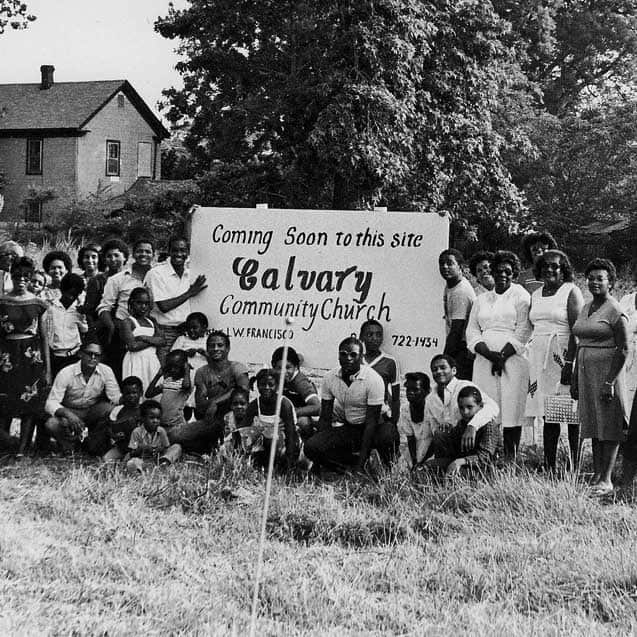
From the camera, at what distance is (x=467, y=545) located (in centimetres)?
590

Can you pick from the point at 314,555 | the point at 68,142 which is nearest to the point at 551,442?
the point at 314,555

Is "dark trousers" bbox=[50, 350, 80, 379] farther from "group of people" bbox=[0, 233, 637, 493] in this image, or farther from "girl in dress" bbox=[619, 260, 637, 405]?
"girl in dress" bbox=[619, 260, 637, 405]

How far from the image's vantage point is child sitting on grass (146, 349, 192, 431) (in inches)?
312

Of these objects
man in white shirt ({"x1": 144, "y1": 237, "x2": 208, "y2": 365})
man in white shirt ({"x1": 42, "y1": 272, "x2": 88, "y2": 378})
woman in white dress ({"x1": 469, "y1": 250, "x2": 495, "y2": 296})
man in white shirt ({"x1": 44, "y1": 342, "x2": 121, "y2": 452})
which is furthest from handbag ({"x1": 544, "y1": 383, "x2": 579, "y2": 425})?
man in white shirt ({"x1": 42, "y1": 272, "x2": 88, "y2": 378})

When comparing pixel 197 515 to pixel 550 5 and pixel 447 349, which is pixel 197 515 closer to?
pixel 447 349

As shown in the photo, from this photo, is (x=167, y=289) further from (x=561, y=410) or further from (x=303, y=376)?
(x=561, y=410)

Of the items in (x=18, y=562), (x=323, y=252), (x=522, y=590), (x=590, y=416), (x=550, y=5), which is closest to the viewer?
(x=522, y=590)

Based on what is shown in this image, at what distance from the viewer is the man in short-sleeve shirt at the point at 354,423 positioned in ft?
24.4

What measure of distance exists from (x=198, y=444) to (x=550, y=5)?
108ft

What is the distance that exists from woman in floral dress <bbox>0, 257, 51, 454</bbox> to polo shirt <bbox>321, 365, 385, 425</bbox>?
2.24 m

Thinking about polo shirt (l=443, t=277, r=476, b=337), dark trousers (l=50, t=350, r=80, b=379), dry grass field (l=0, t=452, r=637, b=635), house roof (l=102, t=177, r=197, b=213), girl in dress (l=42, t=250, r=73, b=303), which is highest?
house roof (l=102, t=177, r=197, b=213)

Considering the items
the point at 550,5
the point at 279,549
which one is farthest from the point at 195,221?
the point at 550,5

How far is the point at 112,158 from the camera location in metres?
41.7

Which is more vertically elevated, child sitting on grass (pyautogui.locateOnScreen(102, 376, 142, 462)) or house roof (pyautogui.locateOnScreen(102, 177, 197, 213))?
house roof (pyautogui.locateOnScreen(102, 177, 197, 213))
